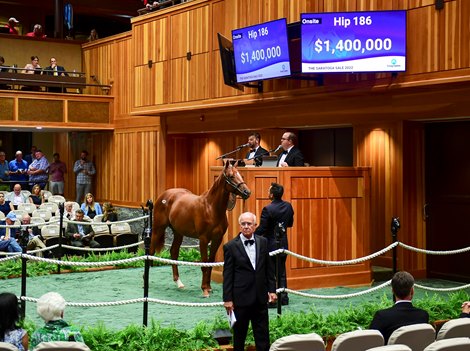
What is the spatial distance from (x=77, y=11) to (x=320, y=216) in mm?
19908

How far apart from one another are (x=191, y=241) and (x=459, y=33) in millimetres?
9043

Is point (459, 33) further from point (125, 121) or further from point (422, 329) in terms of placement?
point (125, 121)

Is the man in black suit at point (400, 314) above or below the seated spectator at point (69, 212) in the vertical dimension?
below

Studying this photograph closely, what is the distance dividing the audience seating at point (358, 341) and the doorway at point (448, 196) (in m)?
7.97

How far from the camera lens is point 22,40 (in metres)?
25.0

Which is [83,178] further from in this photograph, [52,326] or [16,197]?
[52,326]

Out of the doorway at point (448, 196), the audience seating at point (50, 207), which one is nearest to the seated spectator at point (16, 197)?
the audience seating at point (50, 207)

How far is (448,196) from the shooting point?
13.4 m

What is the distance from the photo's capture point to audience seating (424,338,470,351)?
5.38 meters

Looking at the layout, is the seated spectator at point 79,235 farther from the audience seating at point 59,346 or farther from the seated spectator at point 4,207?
the audience seating at point 59,346

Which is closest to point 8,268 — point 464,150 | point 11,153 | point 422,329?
point 464,150

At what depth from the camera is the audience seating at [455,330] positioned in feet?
20.5

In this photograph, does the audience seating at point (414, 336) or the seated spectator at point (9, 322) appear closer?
the seated spectator at point (9, 322)

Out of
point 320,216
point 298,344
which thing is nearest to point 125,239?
point 320,216
